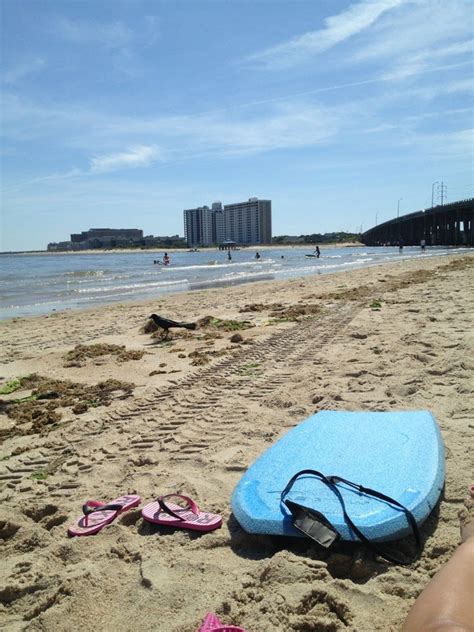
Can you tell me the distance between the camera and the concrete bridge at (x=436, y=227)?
7181cm

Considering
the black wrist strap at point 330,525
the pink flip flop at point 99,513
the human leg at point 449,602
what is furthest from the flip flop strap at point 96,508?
the human leg at point 449,602

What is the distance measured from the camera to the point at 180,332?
27.2 feet

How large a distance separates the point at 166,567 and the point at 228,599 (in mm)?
390

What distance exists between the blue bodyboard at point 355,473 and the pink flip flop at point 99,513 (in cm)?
66

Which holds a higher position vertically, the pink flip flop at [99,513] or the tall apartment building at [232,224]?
the tall apartment building at [232,224]

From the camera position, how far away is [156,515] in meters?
2.64

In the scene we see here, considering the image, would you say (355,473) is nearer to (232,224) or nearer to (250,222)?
(250,222)

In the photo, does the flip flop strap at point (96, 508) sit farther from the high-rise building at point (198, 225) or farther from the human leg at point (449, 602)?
the high-rise building at point (198, 225)

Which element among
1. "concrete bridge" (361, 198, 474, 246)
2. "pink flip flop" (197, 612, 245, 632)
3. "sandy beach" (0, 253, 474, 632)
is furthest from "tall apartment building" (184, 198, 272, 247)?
"pink flip flop" (197, 612, 245, 632)

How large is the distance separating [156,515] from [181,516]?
0.15 metres

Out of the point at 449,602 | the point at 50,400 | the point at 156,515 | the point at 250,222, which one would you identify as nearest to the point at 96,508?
the point at 156,515

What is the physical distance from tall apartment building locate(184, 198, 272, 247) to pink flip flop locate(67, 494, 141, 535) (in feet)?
551

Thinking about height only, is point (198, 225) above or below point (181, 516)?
above

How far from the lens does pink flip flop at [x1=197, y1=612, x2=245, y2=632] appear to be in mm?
1788
